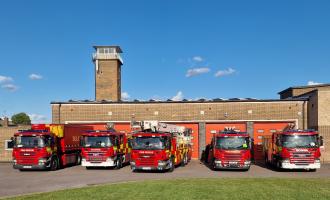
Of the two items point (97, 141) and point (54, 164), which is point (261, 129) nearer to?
point (97, 141)

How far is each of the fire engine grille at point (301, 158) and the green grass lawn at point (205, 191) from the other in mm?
5383

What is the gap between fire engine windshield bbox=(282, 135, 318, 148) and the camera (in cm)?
2189

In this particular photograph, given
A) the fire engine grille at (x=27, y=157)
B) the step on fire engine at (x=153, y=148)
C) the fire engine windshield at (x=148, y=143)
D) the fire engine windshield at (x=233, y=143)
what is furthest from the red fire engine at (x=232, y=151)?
the fire engine grille at (x=27, y=157)

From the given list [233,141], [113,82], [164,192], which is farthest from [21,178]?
[113,82]

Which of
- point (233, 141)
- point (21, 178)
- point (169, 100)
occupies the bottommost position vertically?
point (21, 178)

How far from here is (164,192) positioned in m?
13.4

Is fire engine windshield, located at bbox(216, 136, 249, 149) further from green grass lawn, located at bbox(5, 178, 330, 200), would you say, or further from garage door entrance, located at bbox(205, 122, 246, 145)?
garage door entrance, located at bbox(205, 122, 246, 145)

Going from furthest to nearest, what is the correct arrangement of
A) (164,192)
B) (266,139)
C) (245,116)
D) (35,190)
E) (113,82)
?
(113,82) → (245,116) → (266,139) → (35,190) → (164,192)

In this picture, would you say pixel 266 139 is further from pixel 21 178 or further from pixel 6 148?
pixel 6 148

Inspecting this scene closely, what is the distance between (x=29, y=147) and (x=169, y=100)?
12.9 meters

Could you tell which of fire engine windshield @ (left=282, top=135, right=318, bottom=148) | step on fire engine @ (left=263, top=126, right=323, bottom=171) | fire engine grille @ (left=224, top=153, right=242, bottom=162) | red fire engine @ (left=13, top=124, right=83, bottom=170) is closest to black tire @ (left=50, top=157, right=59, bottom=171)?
red fire engine @ (left=13, top=124, right=83, bottom=170)

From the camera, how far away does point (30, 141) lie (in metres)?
23.6

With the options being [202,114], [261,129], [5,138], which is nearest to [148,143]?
[202,114]

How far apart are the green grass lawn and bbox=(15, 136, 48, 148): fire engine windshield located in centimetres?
952
